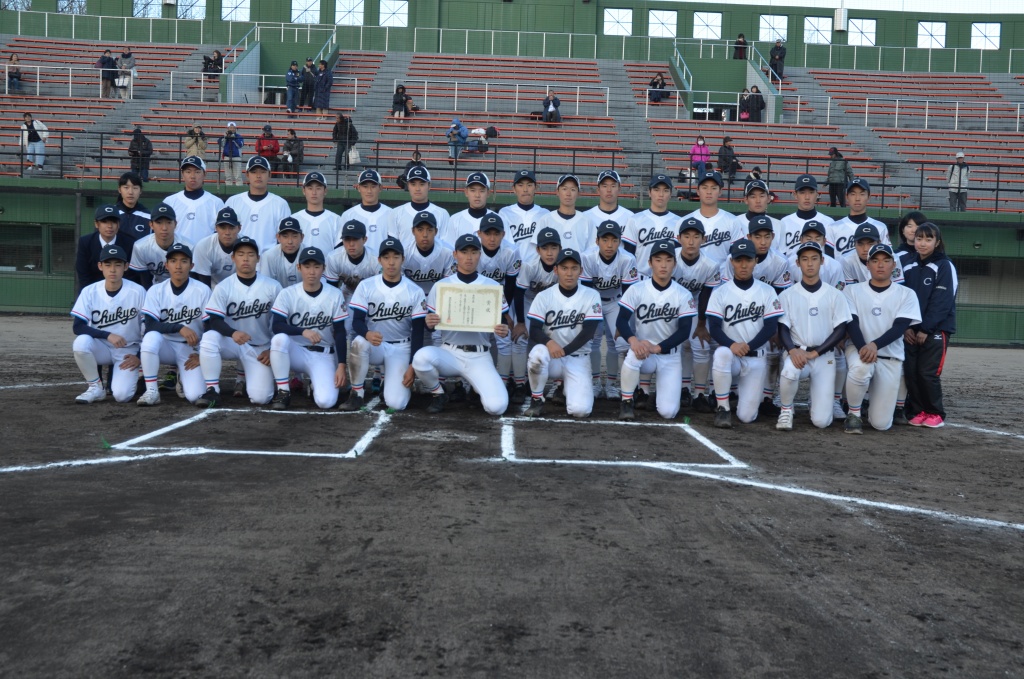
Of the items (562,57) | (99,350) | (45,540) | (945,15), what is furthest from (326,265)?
(945,15)

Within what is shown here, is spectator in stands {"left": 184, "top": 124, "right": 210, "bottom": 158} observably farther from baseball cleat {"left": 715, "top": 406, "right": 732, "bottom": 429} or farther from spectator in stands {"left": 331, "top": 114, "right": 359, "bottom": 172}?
baseball cleat {"left": 715, "top": 406, "right": 732, "bottom": 429}

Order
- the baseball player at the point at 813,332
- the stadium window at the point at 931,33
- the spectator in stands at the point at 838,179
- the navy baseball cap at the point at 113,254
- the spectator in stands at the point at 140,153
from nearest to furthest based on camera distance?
the baseball player at the point at 813,332
the navy baseball cap at the point at 113,254
the spectator in stands at the point at 838,179
the spectator in stands at the point at 140,153
the stadium window at the point at 931,33

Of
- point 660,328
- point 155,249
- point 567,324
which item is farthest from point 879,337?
point 155,249

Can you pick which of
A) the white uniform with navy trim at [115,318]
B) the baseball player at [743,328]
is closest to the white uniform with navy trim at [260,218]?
the white uniform with navy trim at [115,318]

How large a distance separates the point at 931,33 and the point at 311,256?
3636cm

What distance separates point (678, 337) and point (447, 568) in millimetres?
5377

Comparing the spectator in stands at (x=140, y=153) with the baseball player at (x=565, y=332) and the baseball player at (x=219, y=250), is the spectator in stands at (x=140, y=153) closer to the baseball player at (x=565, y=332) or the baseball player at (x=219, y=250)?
the baseball player at (x=219, y=250)

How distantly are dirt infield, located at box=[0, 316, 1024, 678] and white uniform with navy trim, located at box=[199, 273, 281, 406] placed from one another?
1.28 meters

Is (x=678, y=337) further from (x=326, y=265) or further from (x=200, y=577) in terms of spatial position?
(x=200, y=577)

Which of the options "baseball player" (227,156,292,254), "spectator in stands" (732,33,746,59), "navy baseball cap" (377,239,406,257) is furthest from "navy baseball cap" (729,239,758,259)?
"spectator in stands" (732,33,746,59)

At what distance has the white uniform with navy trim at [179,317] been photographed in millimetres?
9242

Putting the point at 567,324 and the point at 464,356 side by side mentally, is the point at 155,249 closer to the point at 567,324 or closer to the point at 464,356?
the point at 464,356

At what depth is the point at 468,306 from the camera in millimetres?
9117

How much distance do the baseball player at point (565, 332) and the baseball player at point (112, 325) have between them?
3948mm
